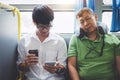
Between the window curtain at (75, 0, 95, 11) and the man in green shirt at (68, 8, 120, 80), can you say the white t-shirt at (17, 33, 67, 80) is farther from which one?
the window curtain at (75, 0, 95, 11)

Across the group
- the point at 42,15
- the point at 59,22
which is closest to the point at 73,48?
the point at 42,15

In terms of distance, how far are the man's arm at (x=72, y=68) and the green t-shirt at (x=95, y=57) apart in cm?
3

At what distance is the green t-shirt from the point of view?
63.4 inches

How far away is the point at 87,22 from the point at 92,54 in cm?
26

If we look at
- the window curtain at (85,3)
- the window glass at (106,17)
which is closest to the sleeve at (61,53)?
the window curtain at (85,3)

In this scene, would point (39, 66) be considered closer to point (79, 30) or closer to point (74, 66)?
point (74, 66)

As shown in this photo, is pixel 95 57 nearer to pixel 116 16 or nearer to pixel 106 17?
pixel 116 16

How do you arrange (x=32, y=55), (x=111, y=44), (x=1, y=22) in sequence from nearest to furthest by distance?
(x=1, y=22) < (x=32, y=55) < (x=111, y=44)

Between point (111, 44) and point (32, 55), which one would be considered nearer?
point (32, 55)

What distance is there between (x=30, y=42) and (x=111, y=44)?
2.15 feet

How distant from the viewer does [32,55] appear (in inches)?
60.8

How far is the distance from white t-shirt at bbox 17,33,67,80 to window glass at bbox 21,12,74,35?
2.09 feet

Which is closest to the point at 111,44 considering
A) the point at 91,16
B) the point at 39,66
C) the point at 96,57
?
the point at 96,57

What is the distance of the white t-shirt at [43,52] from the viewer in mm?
1633
